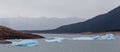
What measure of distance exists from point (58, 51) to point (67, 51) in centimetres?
166

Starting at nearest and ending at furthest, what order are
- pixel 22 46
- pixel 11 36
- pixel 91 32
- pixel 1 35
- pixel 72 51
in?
1. pixel 72 51
2. pixel 22 46
3. pixel 1 35
4. pixel 11 36
5. pixel 91 32

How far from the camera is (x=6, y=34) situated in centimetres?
11662

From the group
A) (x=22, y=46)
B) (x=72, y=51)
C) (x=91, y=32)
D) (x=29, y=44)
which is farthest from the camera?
(x=91, y=32)

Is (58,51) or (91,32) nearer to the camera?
(58,51)

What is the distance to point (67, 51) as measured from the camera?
58.2m

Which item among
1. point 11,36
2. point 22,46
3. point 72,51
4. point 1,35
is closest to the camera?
point 72,51

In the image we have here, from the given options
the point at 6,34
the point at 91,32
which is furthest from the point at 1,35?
the point at 91,32

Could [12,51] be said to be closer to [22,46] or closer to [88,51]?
[88,51]

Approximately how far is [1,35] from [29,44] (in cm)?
4084

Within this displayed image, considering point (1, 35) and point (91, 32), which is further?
point (91, 32)

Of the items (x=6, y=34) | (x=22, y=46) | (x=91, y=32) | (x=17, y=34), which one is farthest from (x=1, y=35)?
(x=91, y=32)

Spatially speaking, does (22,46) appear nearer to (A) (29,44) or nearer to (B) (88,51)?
(A) (29,44)

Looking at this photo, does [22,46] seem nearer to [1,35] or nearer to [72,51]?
[72,51]

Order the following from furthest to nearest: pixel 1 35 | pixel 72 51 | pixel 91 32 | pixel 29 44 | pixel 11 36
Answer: pixel 91 32, pixel 11 36, pixel 1 35, pixel 29 44, pixel 72 51
